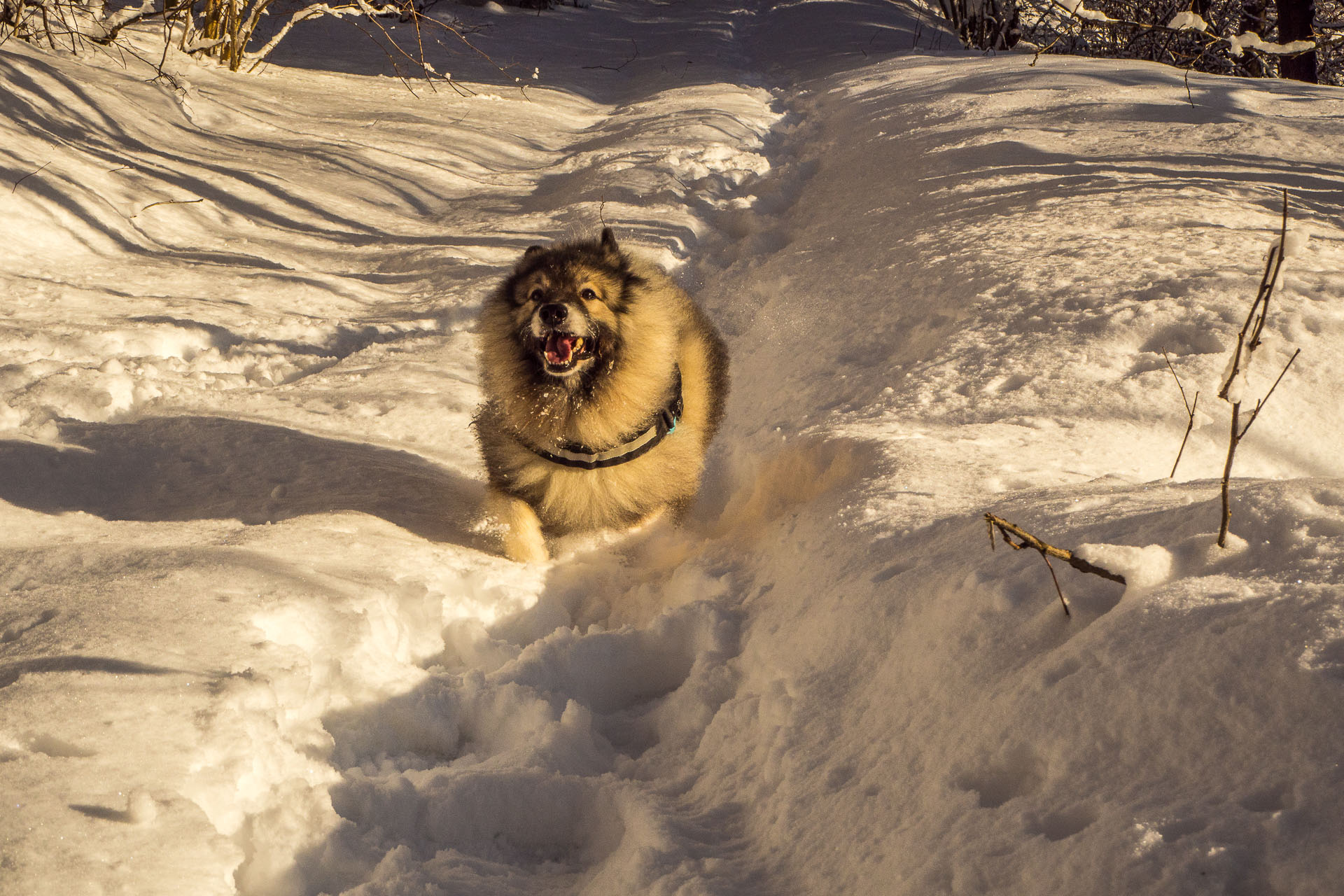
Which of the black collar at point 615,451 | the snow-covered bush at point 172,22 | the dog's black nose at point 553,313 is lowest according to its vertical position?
the black collar at point 615,451

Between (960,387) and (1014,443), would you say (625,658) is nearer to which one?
(1014,443)

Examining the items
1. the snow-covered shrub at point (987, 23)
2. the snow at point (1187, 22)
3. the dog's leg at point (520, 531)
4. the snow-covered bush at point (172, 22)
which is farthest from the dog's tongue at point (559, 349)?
the snow-covered shrub at point (987, 23)

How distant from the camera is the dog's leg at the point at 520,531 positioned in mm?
3076

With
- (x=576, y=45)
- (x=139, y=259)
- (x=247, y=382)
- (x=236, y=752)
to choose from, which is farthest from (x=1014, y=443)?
(x=576, y=45)

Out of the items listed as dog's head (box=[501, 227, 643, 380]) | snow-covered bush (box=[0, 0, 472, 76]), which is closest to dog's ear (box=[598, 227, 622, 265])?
dog's head (box=[501, 227, 643, 380])

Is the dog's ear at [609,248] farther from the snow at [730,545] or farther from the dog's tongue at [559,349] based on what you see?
the snow at [730,545]

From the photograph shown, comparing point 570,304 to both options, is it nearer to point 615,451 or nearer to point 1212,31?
point 615,451

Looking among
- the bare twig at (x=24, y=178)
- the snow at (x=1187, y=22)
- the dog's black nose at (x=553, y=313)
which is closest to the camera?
the dog's black nose at (x=553, y=313)

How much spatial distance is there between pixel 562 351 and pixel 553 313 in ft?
0.48

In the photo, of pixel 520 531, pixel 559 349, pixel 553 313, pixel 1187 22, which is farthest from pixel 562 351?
pixel 1187 22

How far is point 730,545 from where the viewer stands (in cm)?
298

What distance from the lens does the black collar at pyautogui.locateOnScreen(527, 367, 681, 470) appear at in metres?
3.09

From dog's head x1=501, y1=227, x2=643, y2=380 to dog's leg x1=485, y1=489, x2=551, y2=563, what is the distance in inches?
19.5

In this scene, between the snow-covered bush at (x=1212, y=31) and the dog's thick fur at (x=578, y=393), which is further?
the snow-covered bush at (x=1212, y=31)
